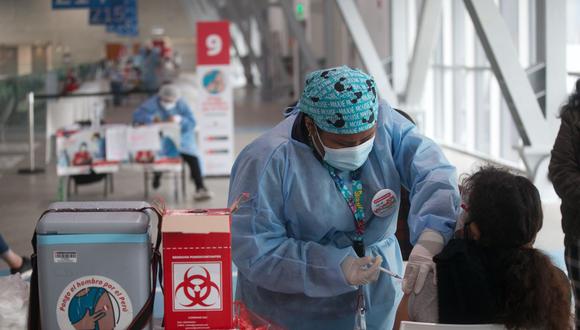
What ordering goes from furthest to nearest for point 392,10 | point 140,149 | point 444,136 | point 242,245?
point 444,136 < point 392,10 < point 140,149 < point 242,245

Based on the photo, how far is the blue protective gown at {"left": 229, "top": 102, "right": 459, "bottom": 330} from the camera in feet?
8.68

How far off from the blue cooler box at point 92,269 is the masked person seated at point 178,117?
8.65m

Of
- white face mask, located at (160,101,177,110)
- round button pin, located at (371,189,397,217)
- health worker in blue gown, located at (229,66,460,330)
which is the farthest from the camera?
white face mask, located at (160,101,177,110)

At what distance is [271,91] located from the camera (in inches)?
1170

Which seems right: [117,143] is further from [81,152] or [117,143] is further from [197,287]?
[197,287]

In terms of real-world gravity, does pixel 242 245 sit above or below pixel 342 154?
below

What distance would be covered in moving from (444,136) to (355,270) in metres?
14.6

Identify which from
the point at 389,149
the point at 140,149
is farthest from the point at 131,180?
the point at 389,149

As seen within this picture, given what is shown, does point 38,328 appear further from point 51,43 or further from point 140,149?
point 51,43

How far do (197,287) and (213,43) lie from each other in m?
10.2

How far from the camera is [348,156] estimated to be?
2666mm

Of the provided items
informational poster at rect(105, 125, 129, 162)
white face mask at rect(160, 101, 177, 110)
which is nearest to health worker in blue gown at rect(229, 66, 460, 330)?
informational poster at rect(105, 125, 129, 162)

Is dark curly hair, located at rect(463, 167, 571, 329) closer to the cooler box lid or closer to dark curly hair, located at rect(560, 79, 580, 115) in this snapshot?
the cooler box lid

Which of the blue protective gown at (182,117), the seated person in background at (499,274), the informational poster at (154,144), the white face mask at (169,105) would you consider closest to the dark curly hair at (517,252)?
the seated person in background at (499,274)
